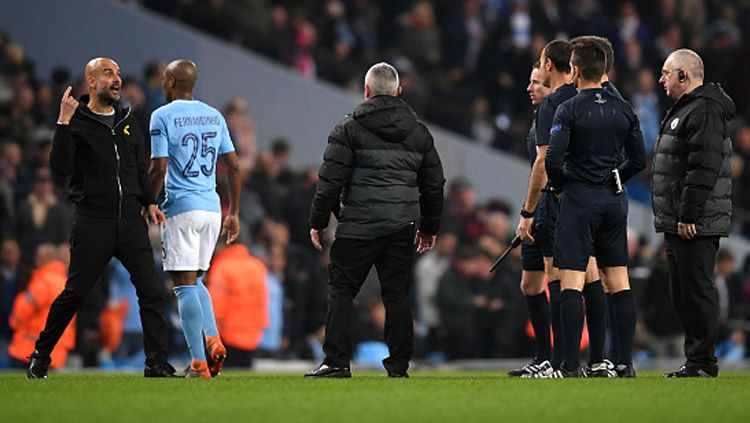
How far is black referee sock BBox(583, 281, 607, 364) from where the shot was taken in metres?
12.3

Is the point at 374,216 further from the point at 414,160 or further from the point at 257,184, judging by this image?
the point at 257,184

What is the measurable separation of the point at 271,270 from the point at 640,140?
8103 mm

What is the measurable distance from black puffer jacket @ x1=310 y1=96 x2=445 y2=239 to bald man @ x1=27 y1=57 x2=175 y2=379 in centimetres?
129

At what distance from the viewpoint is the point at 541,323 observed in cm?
1303

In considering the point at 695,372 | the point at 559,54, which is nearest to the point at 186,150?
the point at 559,54

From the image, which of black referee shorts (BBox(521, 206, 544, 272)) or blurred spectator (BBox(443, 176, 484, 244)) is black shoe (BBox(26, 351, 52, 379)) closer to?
black referee shorts (BBox(521, 206, 544, 272))

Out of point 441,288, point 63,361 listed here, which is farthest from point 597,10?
point 63,361

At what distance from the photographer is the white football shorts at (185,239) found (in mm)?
12258

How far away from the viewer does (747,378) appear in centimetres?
1288

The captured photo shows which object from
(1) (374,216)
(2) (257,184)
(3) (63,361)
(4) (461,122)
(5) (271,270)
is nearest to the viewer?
(1) (374,216)

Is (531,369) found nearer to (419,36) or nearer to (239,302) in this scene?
(239,302)

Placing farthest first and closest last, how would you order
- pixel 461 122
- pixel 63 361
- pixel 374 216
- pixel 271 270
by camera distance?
pixel 461 122 → pixel 271 270 → pixel 63 361 → pixel 374 216

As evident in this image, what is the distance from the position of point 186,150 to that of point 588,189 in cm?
288

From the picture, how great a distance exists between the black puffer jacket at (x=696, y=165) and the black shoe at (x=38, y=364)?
4.60 meters
